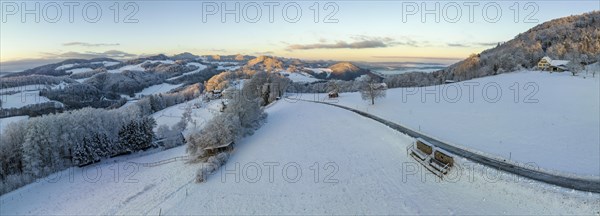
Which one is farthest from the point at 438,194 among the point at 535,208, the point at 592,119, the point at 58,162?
the point at 58,162

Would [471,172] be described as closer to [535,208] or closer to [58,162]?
[535,208]

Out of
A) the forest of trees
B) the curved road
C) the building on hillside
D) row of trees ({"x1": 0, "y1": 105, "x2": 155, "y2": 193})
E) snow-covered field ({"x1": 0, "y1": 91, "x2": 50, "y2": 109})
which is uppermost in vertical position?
the forest of trees

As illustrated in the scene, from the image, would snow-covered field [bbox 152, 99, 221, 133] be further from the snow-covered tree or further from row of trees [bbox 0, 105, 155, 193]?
the snow-covered tree

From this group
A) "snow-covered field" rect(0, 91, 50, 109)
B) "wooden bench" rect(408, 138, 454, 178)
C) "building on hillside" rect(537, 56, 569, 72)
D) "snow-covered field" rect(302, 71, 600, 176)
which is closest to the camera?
"wooden bench" rect(408, 138, 454, 178)

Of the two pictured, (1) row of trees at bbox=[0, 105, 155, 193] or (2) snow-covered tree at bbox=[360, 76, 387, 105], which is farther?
(2) snow-covered tree at bbox=[360, 76, 387, 105]

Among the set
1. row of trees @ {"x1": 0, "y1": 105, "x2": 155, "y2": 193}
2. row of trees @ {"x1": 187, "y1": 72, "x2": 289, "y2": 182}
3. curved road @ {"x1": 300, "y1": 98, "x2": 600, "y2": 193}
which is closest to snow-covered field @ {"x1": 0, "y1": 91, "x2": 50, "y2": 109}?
row of trees @ {"x1": 0, "y1": 105, "x2": 155, "y2": 193}

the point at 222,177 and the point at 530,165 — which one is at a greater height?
the point at 530,165

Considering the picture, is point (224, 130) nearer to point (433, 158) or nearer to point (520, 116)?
point (433, 158)

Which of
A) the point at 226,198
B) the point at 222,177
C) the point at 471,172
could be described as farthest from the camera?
the point at 222,177
